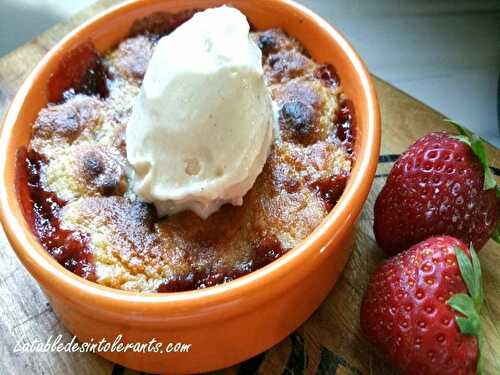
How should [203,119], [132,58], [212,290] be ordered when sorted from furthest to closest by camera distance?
[132,58] < [203,119] < [212,290]

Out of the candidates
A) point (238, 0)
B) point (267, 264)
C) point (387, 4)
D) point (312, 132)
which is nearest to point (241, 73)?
point (312, 132)

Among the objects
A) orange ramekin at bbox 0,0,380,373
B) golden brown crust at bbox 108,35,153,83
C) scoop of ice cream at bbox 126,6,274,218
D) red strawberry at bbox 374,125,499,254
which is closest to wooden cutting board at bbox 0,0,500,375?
orange ramekin at bbox 0,0,380,373

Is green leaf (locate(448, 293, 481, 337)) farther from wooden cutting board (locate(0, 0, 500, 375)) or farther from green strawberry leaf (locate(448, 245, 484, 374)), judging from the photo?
wooden cutting board (locate(0, 0, 500, 375))

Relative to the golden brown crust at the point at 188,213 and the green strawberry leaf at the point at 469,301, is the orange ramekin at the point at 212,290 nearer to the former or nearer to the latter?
the golden brown crust at the point at 188,213

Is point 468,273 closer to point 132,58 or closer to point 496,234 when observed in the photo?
point 496,234

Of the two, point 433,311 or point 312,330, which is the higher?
Result: point 433,311

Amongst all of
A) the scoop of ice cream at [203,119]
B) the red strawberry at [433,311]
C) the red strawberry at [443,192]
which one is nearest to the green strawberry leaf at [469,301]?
the red strawberry at [433,311]

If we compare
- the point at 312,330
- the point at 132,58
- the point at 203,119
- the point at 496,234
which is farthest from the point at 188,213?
the point at 496,234

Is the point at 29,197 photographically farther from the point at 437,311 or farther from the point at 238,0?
the point at 437,311
